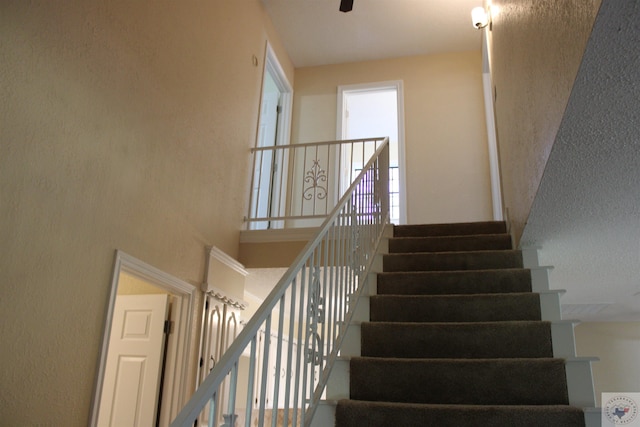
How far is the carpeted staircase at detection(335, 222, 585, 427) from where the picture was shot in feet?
6.86

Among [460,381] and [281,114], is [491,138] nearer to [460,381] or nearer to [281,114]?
[281,114]

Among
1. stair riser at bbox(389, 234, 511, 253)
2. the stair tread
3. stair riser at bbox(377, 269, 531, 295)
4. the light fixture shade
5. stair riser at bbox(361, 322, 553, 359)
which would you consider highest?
the light fixture shade

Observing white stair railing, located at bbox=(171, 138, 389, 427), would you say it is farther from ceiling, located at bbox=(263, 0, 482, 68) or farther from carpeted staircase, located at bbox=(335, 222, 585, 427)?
ceiling, located at bbox=(263, 0, 482, 68)

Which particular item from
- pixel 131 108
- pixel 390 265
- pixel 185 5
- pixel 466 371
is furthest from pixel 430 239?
pixel 185 5

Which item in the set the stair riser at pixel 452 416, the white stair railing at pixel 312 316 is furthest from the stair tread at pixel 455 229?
the stair riser at pixel 452 416

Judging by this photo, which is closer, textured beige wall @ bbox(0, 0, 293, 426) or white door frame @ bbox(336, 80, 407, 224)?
textured beige wall @ bbox(0, 0, 293, 426)

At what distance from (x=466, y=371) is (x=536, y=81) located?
4.30 ft

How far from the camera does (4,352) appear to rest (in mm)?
2094

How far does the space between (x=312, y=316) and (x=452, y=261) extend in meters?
1.62

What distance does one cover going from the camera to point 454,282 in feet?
10.5

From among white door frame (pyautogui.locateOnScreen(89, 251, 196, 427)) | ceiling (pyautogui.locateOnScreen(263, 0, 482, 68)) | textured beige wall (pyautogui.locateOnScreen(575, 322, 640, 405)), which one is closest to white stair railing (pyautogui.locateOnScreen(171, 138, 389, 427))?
white door frame (pyautogui.locateOnScreen(89, 251, 196, 427))

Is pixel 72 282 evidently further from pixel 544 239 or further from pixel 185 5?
pixel 544 239

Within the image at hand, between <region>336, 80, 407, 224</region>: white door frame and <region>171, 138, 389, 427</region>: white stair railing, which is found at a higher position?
<region>336, 80, 407, 224</region>: white door frame

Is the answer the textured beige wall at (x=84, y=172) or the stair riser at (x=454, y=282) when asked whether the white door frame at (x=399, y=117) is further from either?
the stair riser at (x=454, y=282)
